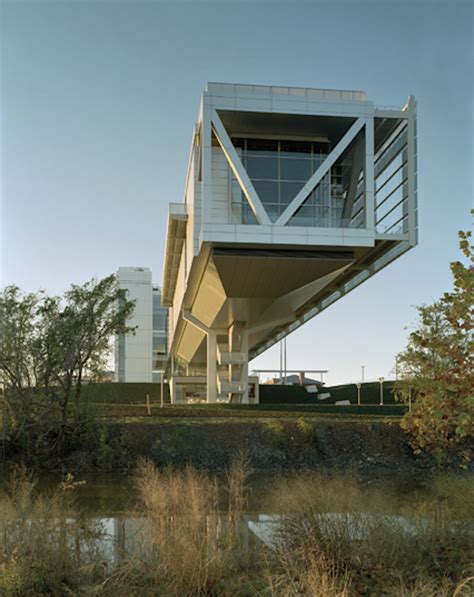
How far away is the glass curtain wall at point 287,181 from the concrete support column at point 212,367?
13888 mm

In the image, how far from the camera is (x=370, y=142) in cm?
2755

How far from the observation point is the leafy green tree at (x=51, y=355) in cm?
1923

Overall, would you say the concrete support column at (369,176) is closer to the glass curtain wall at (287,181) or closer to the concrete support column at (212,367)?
the glass curtain wall at (287,181)

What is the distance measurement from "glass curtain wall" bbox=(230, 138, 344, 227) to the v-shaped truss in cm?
41

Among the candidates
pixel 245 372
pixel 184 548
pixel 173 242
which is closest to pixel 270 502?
pixel 184 548

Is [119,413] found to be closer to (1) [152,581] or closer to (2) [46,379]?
(2) [46,379]

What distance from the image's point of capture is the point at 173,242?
41.0 metres

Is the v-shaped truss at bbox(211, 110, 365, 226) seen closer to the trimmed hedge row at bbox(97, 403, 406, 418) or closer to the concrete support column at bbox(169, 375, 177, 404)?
the trimmed hedge row at bbox(97, 403, 406, 418)

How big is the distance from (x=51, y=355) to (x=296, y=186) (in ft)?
43.1

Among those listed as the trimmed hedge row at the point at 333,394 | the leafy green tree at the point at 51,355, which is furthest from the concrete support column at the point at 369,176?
the trimmed hedge row at the point at 333,394

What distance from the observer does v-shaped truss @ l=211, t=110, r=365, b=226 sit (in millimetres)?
26844

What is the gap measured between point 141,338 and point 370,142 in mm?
43341

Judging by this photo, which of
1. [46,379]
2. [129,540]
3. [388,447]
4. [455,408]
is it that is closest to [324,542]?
[129,540]

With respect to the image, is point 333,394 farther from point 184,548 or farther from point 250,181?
point 184,548
